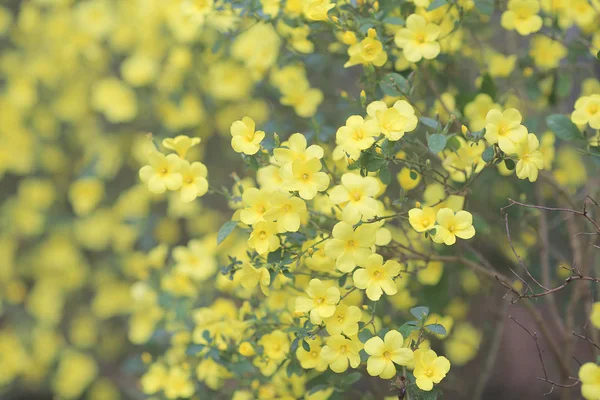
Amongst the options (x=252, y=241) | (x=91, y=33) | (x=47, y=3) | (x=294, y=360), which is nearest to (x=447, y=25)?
(x=252, y=241)

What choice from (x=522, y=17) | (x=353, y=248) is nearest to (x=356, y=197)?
(x=353, y=248)

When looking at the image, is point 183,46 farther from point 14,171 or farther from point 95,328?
point 95,328

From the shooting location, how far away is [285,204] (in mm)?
1179

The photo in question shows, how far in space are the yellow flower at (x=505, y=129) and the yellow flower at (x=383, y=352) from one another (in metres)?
0.40

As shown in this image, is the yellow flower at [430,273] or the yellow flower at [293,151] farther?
the yellow flower at [430,273]

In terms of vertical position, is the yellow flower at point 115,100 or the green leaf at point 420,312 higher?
the green leaf at point 420,312

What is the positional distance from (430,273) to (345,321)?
381 millimetres

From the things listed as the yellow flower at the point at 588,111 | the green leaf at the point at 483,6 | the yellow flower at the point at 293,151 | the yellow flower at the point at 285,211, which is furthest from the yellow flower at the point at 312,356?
the green leaf at the point at 483,6

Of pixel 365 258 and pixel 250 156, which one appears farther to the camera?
pixel 250 156

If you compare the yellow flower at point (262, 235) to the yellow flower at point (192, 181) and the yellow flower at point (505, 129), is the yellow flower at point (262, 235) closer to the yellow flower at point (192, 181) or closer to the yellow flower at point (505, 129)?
the yellow flower at point (192, 181)

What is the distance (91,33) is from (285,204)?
5.42ft

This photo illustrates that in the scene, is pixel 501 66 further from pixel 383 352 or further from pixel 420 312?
pixel 383 352

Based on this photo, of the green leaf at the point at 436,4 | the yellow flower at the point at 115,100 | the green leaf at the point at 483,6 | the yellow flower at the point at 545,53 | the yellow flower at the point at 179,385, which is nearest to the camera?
the green leaf at the point at 436,4

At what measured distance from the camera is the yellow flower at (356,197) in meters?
1.10
